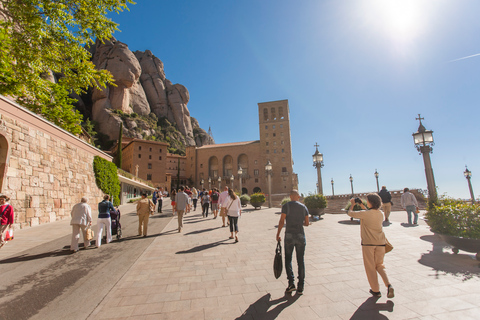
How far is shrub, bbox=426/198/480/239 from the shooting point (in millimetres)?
4777

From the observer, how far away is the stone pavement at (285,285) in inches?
108

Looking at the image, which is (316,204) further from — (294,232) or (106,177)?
(106,177)

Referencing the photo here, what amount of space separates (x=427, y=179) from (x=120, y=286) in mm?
9273

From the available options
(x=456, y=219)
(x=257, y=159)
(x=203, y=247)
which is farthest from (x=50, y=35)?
(x=257, y=159)

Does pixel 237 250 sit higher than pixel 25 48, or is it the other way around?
pixel 25 48

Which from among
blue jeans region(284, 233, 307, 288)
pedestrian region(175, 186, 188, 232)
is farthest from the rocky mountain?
blue jeans region(284, 233, 307, 288)

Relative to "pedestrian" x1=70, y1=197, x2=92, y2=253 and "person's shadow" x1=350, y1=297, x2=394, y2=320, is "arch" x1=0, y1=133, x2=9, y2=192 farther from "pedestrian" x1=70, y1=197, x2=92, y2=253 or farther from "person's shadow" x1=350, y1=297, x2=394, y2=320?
"person's shadow" x1=350, y1=297, x2=394, y2=320

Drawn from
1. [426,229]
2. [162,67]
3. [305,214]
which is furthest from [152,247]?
[162,67]

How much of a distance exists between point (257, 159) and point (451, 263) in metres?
53.7

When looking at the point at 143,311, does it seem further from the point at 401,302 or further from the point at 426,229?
the point at 426,229

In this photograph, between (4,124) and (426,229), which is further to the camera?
(4,124)

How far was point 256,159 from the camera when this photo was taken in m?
58.2

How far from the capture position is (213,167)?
61.5 meters

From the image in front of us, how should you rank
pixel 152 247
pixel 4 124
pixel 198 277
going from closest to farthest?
pixel 198 277
pixel 152 247
pixel 4 124
